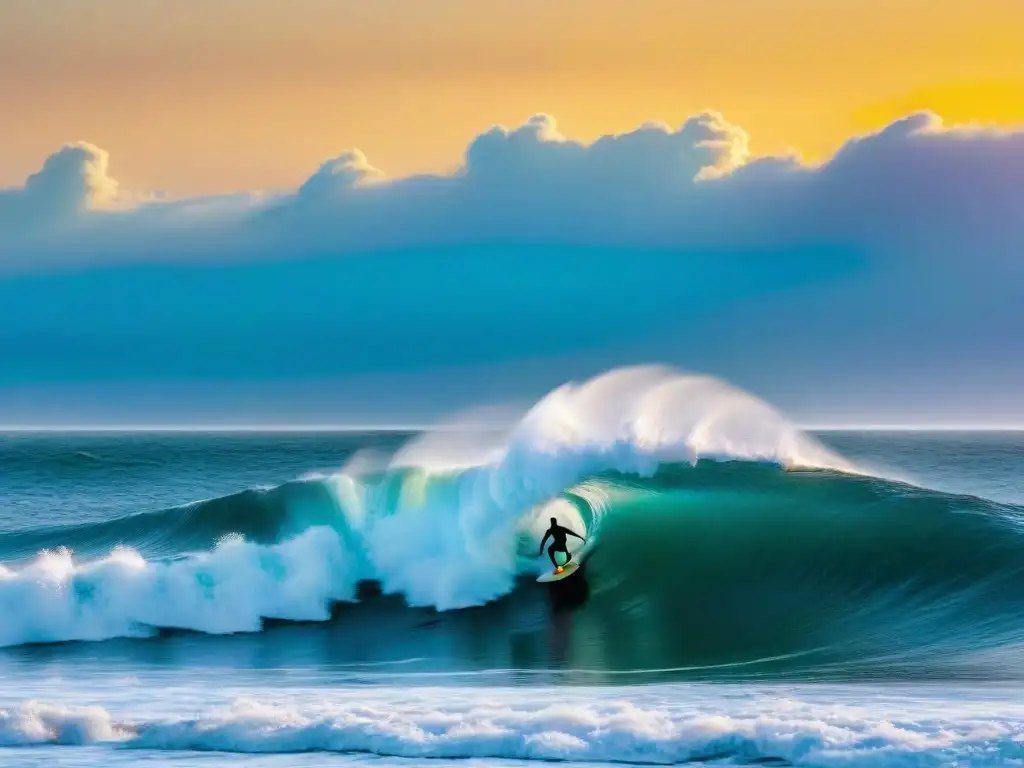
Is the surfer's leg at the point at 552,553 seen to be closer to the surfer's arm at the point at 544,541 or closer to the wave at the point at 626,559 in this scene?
the surfer's arm at the point at 544,541

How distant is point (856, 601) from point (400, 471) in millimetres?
6964

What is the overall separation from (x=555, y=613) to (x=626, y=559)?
2.16 m

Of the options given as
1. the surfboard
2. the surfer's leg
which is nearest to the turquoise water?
the surfboard

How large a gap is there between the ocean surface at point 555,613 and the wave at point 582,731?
25 mm

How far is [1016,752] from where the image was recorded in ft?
29.8

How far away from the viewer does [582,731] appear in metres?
9.88

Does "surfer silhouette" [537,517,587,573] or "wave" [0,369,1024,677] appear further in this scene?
"surfer silhouette" [537,517,587,573]

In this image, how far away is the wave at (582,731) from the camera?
9359mm

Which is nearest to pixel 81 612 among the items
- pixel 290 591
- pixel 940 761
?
pixel 290 591

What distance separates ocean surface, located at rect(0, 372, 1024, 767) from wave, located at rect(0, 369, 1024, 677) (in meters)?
0.04

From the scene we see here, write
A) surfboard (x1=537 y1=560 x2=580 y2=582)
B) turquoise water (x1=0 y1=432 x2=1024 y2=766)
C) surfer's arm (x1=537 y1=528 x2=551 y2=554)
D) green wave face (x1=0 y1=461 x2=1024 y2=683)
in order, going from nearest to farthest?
turquoise water (x1=0 y1=432 x2=1024 y2=766) → green wave face (x1=0 y1=461 x2=1024 y2=683) → surfer's arm (x1=537 y1=528 x2=551 y2=554) → surfboard (x1=537 y1=560 x2=580 y2=582)

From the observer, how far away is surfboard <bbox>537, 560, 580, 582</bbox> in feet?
55.7

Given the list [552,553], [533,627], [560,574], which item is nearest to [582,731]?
Result: [533,627]

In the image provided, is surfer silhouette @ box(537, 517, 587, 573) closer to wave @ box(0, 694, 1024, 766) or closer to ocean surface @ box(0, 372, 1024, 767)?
ocean surface @ box(0, 372, 1024, 767)
